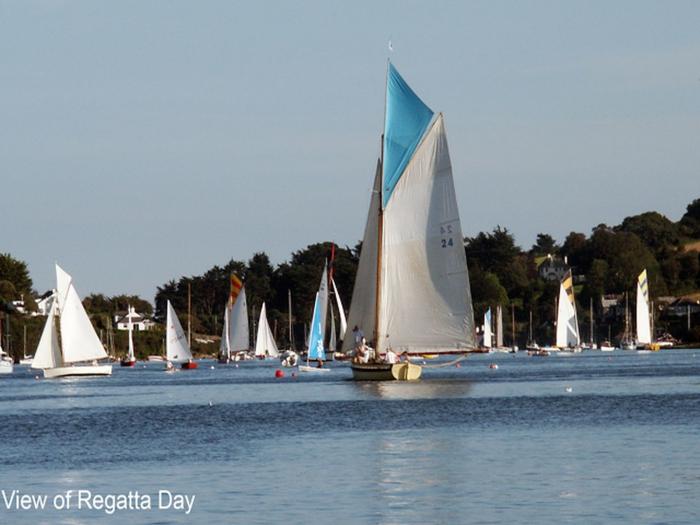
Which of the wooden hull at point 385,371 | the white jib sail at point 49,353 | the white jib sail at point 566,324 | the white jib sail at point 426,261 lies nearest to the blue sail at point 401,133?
the white jib sail at point 426,261

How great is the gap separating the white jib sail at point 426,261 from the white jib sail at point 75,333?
117 ft

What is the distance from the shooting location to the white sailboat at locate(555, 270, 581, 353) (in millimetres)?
188250

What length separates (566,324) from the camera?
194 m

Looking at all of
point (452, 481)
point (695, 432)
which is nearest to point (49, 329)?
point (695, 432)

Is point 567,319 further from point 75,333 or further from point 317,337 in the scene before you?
point 75,333

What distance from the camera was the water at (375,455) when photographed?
33.7 metres

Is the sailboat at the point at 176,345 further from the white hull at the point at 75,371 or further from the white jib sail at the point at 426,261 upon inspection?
the white jib sail at the point at 426,261

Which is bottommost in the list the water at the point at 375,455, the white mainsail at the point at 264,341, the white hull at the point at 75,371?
the water at the point at 375,455

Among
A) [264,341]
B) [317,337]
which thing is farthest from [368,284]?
[264,341]

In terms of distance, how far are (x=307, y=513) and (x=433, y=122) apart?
51.0 m

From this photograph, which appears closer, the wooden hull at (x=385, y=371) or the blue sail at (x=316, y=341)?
A: the wooden hull at (x=385, y=371)

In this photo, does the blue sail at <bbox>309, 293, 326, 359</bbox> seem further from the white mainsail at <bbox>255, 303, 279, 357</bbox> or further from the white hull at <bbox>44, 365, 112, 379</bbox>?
the white mainsail at <bbox>255, 303, 279, 357</bbox>

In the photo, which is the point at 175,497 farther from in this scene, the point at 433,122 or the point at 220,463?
the point at 433,122

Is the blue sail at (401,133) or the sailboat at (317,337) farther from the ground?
the blue sail at (401,133)
